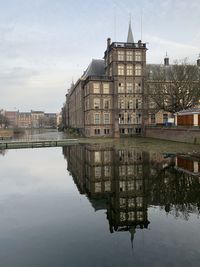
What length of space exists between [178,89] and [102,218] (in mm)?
44389

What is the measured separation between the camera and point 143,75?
5797 centimetres

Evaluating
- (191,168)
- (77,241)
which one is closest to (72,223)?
(77,241)

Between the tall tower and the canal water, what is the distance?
41.3 meters

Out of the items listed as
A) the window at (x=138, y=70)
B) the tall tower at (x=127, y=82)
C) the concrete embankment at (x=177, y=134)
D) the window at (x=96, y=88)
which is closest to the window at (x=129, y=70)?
the tall tower at (x=127, y=82)

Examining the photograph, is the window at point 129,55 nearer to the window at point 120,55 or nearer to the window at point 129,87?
the window at point 120,55

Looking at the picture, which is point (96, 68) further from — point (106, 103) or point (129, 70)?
point (106, 103)

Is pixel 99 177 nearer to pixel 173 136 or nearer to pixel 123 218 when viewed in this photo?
pixel 123 218

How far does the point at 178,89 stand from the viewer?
49.2 m

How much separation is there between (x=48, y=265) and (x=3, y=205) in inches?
241

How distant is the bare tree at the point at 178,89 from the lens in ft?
161

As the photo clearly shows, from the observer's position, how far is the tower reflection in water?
32.3 ft

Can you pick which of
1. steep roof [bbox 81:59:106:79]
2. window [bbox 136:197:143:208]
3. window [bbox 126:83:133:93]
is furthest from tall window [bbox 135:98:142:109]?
window [bbox 136:197:143:208]

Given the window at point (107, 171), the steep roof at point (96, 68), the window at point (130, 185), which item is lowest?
the window at point (130, 185)

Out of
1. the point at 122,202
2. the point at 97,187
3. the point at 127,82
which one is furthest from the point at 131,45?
the point at 122,202
